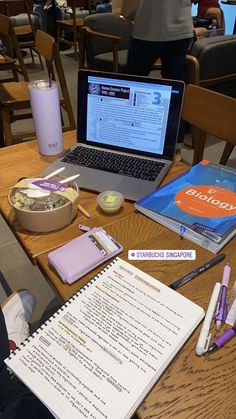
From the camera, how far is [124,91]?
3.23ft

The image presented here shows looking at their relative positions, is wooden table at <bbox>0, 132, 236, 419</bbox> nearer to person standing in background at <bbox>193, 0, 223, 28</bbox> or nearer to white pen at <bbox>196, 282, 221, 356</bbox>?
white pen at <bbox>196, 282, 221, 356</bbox>

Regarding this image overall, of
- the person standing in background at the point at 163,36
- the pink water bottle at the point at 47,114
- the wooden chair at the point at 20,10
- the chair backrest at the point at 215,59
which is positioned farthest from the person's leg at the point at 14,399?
the wooden chair at the point at 20,10

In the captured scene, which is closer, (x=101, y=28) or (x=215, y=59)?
(x=215, y=59)

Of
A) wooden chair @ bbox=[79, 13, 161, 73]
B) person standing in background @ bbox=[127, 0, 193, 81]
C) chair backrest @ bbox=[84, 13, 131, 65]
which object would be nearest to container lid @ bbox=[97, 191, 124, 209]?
person standing in background @ bbox=[127, 0, 193, 81]

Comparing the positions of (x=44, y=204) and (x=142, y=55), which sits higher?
(x=142, y=55)

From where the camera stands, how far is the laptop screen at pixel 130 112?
37.6 inches

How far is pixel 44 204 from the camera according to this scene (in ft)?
2.61

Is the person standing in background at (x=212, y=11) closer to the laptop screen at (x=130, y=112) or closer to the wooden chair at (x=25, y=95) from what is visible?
the wooden chair at (x=25, y=95)

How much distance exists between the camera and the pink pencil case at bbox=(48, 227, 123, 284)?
0.69m

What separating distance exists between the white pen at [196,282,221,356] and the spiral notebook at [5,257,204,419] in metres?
0.02

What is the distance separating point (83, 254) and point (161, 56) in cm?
198

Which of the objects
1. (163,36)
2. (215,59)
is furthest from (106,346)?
(215,59)

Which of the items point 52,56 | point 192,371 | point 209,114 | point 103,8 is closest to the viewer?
point 192,371

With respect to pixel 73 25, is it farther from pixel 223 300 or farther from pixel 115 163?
pixel 223 300
